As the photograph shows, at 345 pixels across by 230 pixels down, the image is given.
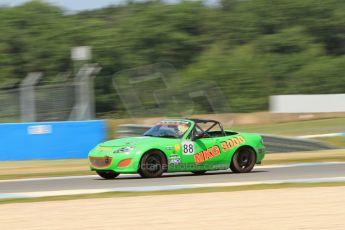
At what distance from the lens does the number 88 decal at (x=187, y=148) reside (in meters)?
13.7

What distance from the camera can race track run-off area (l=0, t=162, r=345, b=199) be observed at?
11773 millimetres

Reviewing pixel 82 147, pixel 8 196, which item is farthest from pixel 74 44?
pixel 8 196

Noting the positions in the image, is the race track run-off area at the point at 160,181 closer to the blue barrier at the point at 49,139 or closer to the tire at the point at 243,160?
the tire at the point at 243,160

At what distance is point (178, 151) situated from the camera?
44.5 ft

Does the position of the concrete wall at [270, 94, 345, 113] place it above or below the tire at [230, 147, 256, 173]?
below

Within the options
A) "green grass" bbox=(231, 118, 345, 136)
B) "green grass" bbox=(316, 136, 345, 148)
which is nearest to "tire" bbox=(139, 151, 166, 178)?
"green grass" bbox=(316, 136, 345, 148)

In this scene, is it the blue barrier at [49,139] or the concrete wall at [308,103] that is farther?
the concrete wall at [308,103]

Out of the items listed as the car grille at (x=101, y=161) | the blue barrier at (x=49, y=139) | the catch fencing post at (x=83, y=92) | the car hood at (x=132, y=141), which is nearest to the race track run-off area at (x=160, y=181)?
the car grille at (x=101, y=161)

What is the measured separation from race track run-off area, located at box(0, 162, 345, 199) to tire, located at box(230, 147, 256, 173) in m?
0.17

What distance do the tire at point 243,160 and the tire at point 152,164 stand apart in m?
1.65

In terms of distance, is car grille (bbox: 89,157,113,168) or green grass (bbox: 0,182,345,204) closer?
green grass (bbox: 0,182,345,204)

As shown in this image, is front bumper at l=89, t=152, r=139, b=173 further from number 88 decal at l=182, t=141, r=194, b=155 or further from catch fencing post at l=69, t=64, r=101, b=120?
catch fencing post at l=69, t=64, r=101, b=120

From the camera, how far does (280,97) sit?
36.8 meters

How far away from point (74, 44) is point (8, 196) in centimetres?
3583
